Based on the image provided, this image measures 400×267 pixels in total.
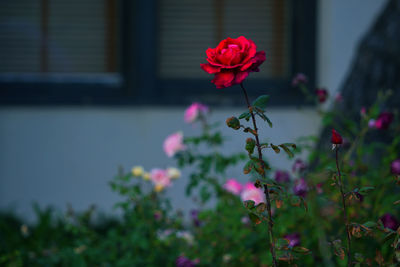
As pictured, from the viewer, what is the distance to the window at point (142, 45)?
3480 mm

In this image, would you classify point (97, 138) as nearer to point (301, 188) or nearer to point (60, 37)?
point (60, 37)

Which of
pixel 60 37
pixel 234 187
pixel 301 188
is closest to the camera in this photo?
pixel 301 188

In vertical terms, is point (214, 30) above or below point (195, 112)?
above

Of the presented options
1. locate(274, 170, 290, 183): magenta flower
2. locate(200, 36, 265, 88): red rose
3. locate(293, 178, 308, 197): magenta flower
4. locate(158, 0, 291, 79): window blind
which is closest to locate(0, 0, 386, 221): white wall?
locate(158, 0, 291, 79): window blind

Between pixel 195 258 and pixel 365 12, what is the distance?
2.39 meters

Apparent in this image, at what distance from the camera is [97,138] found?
11.3 ft

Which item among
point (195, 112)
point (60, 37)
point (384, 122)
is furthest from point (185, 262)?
point (60, 37)

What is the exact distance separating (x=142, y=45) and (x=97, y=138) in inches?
27.4

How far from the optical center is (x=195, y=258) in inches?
72.4

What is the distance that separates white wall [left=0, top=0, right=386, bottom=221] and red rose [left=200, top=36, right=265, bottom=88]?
8.06 feet

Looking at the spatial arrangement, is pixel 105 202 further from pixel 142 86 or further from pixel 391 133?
pixel 391 133

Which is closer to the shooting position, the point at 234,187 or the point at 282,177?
the point at 282,177

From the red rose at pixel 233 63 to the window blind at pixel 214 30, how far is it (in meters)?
2.68

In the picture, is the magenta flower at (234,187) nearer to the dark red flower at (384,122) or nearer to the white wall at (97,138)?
the dark red flower at (384,122)
